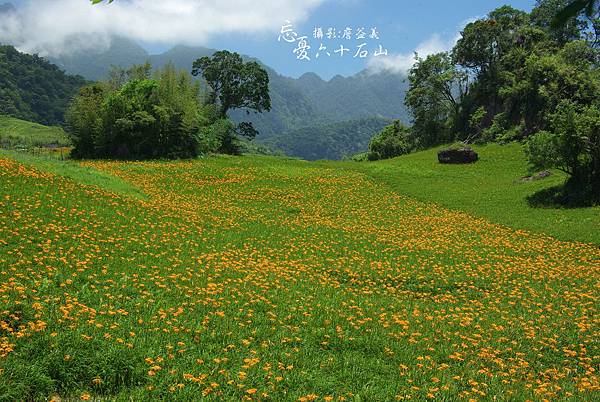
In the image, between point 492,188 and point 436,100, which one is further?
point 436,100

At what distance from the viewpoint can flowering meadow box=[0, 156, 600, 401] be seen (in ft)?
23.0

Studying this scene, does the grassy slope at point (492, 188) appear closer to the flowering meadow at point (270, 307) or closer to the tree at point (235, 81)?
the flowering meadow at point (270, 307)

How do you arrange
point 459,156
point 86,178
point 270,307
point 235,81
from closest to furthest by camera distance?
point 270,307
point 86,178
point 459,156
point 235,81

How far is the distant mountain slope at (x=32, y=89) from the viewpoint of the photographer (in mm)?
159000

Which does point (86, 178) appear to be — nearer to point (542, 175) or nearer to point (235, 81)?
point (542, 175)

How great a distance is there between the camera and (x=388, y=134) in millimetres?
85812

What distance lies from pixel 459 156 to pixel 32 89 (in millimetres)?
177422

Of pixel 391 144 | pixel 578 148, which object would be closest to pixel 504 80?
pixel 391 144

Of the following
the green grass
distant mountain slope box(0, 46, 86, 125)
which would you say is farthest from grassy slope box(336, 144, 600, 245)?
distant mountain slope box(0, 46, 86, 125)

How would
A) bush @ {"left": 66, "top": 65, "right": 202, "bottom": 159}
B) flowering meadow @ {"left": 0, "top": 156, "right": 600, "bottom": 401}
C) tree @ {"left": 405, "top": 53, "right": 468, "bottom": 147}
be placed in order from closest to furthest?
1. flowering meadow @ {"left": 0, "top": 156, "right": 600, "bottom": 401}
2. bush @ {"left": 66, "top": 65, "right": 202, "bottom": 159}
3. tree @ {"left": 405, "top": 53, "right": 468, "bottom": 147}

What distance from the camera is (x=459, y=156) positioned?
5153cm

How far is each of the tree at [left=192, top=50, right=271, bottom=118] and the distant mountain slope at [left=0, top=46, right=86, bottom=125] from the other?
4071 inches

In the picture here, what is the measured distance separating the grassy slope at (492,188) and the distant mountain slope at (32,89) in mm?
146866

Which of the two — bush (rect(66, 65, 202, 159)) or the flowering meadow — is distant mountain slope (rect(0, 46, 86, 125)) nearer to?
bush (rect(66, 65, 202, 159))
